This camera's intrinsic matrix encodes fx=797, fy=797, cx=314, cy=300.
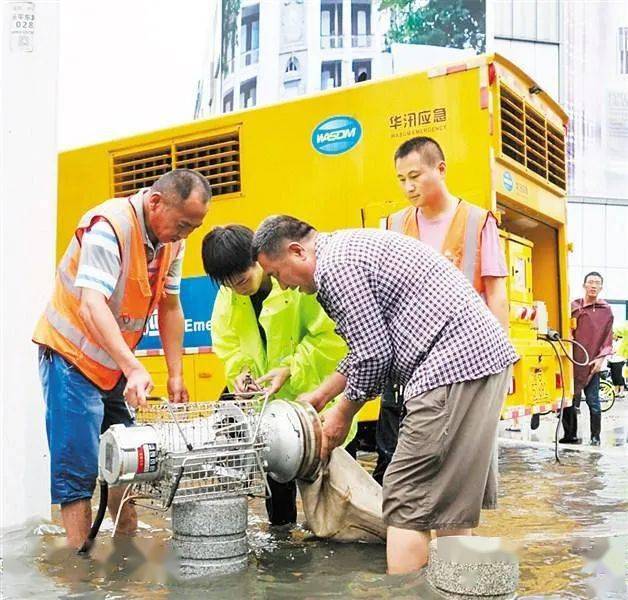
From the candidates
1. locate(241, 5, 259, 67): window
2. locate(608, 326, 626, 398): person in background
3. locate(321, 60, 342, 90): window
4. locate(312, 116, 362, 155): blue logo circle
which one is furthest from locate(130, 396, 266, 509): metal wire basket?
locate(241, 5, 259, 67): window

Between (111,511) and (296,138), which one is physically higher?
(296,138)

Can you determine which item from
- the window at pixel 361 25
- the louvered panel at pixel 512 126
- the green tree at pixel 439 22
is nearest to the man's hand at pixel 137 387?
the louvered panel at pixel 512 126

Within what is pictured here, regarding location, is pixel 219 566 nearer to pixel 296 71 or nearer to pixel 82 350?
pixel 82 350

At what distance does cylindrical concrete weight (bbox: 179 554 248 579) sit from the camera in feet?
10.5

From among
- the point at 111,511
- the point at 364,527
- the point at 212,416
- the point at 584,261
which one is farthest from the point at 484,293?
the point at 584,261

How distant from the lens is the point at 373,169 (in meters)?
5.87

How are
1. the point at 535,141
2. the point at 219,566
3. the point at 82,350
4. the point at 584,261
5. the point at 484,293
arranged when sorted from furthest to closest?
the point at 584,261, the point at 535,141, the point at 484,293, the point at 82,350, the point at 219,566

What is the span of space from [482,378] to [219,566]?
1.31 meters

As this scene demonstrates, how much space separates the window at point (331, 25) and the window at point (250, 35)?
2.28 m

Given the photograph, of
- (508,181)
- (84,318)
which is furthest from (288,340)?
(508,181)

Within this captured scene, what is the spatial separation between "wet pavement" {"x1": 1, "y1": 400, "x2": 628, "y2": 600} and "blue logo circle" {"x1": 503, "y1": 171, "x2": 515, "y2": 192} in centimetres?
221

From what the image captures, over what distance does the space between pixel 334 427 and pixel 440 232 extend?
6.42 feet

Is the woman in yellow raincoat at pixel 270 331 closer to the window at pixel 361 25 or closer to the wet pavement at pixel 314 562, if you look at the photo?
the wet pavement at pixel 314 562

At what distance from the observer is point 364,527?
12.1ft
